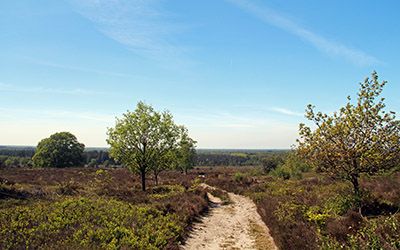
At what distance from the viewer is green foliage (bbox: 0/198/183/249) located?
10.1 m

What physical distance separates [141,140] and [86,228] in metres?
16.2

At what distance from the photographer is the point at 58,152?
71812 millimetres

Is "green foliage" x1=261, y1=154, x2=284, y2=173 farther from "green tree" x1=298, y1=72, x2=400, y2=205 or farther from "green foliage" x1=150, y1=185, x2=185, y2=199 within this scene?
→ "green tree" x1=298, y1=72, x2=400, y2=205

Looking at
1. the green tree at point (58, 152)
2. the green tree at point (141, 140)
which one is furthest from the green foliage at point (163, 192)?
the green tree at point (58, 152)

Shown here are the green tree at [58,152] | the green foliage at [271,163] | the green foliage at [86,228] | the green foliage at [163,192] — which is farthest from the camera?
the green tree at [58,152]

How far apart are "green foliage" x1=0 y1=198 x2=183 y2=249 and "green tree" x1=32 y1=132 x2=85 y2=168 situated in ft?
205

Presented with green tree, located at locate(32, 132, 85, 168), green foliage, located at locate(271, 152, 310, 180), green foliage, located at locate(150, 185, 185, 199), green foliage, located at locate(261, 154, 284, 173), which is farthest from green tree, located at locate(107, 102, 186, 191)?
green tree, located at locate(32, 132, 85, 168)

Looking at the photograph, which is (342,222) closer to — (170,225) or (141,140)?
(170,225)

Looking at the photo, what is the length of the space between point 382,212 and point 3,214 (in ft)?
58.2

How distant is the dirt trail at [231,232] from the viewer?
13227 mm

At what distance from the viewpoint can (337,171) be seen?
14969 mm

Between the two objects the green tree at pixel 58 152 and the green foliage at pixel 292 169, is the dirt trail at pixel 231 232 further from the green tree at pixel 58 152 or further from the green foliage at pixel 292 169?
the green tree at pixel 58 152

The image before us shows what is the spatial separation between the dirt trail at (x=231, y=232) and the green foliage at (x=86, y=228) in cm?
137

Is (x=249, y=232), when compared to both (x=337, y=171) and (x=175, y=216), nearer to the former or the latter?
(x=175, y=216)
